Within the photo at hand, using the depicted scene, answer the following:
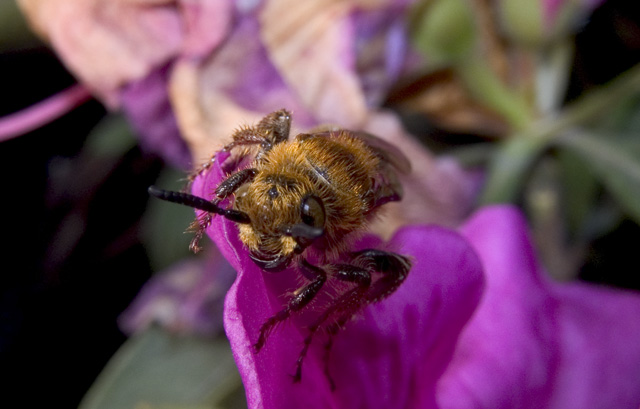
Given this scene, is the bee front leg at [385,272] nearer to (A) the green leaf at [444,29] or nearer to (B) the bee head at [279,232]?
(B) the bee head at [279,232]

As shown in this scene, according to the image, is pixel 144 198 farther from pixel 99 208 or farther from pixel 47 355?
pixel 47 355

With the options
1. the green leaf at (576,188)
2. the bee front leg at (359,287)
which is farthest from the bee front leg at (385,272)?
the green leaf at (576,188)

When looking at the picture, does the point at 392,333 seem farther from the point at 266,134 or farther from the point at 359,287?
the point at 266,134

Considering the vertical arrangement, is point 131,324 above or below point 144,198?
below

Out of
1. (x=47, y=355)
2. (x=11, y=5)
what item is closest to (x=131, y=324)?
(x=47, y=355)

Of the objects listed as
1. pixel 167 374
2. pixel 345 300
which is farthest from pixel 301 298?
pixel 167 374

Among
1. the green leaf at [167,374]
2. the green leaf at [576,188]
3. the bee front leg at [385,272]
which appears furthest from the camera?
the green leaf at [576,188]

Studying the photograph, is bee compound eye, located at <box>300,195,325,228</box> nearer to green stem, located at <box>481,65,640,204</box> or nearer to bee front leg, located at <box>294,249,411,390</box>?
bee front leg, located at <box>294,249,411,390</box>
